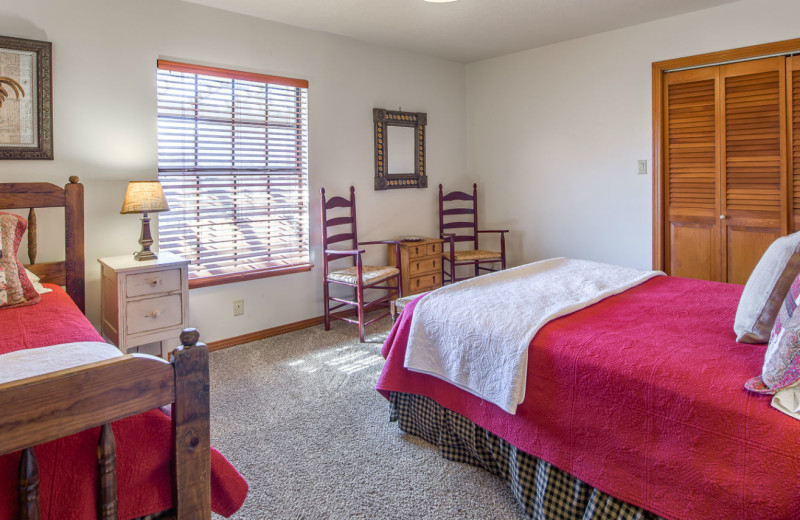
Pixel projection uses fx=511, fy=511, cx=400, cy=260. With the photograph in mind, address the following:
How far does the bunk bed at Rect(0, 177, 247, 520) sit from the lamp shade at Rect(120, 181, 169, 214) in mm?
1704

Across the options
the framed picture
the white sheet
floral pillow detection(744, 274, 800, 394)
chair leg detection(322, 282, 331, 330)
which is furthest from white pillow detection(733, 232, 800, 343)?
the framed picture

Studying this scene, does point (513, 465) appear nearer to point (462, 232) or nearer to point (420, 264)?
point (420, 264)

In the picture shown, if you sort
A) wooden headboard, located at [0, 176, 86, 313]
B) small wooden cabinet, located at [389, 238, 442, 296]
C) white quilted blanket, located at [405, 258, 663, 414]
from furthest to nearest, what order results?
small wooden cabinet, located at [389, 238, 442, 296]
wooden headboard, located at [0, 176, 86, 313]
white quilted blanket, located at [405, 258, 663, 414]

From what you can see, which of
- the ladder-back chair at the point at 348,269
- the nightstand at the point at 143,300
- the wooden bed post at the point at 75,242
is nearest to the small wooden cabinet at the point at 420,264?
the ladder-back chair at the point at 348,269

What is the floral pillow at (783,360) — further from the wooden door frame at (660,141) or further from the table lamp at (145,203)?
the table lamp at (145,203)

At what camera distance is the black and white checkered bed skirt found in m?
1.56

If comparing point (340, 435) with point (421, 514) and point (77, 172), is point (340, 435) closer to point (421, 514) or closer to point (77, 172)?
point (421, 514)

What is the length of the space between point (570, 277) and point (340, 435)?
A: 55.6 inches

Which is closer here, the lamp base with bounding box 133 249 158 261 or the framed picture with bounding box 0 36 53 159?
the framed picture with bounding box 0 36 53 159

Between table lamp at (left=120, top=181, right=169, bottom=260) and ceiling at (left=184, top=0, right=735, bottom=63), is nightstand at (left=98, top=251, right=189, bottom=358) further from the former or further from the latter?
ceiling at (left=184, top=0, right=735, bottom=63)

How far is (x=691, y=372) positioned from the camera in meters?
1.44

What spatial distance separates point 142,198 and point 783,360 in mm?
2986

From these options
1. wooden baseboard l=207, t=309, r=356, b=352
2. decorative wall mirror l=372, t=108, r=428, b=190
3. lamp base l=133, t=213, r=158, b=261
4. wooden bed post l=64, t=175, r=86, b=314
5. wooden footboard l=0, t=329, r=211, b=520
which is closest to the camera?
wooden footboard l=0, t=329, r=211, b=520

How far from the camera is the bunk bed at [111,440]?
0.85m
